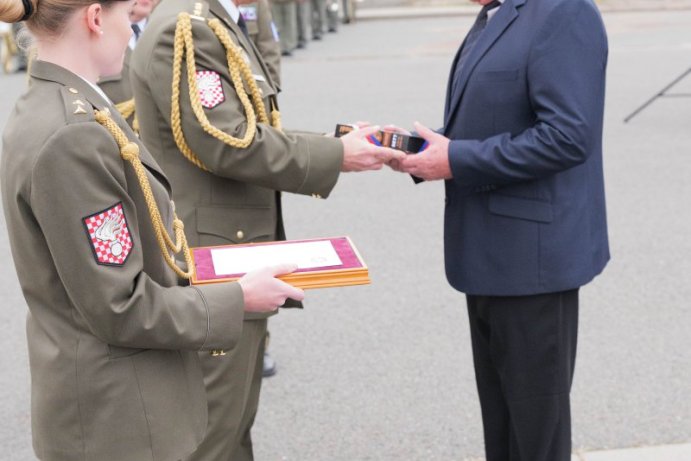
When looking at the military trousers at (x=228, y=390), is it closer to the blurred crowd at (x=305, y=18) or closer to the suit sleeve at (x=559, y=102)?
the suit sleeve at (x=559, y=102)

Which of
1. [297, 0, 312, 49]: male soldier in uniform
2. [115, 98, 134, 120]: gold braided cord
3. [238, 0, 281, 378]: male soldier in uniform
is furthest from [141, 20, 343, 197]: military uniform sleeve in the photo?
[297, 0, 312, 49]: male soldier in uniform

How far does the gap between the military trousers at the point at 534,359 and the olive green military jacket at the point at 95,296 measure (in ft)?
3.01

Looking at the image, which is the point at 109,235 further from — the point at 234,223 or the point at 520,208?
the point at 520,208

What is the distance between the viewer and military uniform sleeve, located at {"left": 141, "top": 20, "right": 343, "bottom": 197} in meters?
2.55

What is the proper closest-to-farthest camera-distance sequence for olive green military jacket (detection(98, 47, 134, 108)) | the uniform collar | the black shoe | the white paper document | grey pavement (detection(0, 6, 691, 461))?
the uniform collar
the white paper document
grey pavement (detection(0, 6, 691, 461))
olive green military jacket (detection(98, 47, 134, 108))
the black shoe

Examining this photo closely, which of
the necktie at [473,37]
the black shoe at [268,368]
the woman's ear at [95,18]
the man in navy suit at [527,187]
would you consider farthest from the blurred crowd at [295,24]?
the woman's ear at [95,18]

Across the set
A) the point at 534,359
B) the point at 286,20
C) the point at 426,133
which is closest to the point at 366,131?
the point at 426,133

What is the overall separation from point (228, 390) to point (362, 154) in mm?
755

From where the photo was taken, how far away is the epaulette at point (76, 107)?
5.74 feet

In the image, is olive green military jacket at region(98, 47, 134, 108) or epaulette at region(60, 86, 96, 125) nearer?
epaulette at region(60, 86, 96, 125)

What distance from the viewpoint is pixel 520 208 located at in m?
2.54

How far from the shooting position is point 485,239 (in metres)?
2.60

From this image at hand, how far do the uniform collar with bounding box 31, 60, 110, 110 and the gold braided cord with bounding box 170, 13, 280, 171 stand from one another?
2.19 feet

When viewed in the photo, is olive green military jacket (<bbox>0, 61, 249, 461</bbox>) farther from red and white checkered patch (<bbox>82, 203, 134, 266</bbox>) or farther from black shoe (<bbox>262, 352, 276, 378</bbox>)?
black shoe (<bbox>262, 352, 276, 378</bbox>)
